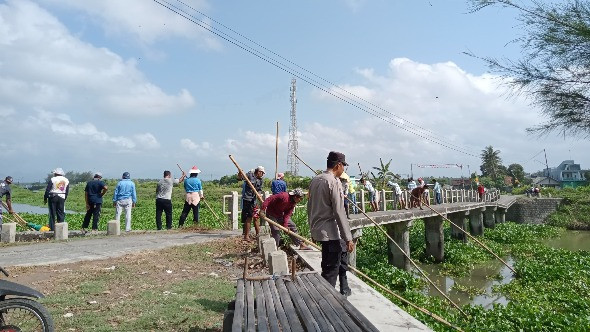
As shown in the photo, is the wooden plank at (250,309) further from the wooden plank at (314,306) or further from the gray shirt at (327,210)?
the gray shirt at (327,210)

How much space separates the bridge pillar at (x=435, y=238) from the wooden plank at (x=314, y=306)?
42.5 ft

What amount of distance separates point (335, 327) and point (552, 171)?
106246 millimetres

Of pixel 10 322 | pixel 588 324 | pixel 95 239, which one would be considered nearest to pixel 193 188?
pixel 95 239

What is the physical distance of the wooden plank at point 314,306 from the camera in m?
2.80

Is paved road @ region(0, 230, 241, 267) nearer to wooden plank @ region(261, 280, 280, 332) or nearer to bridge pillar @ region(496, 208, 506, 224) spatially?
wooden plank @ region(261, 280, 280, 332)

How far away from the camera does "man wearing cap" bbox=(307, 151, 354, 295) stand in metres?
4.68

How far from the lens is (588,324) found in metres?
7.23

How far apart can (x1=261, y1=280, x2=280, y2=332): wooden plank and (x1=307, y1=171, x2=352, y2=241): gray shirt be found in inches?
39.4

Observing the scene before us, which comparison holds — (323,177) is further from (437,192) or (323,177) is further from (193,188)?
(437,192)

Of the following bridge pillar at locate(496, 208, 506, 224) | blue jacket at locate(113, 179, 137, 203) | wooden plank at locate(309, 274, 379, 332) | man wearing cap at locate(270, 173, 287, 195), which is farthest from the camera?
bridge pillar at locate(496, 208, 506, 224)

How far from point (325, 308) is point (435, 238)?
46.2 ft

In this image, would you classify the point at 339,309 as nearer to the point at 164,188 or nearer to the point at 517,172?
the point at 164,188

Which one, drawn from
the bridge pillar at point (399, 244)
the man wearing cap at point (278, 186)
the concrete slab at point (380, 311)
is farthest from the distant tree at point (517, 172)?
the concrete slab at point (380, 311)

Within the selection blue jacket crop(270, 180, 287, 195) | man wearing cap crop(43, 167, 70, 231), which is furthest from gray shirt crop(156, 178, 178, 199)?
blue jacket crop(270, 180, 287, 195)
